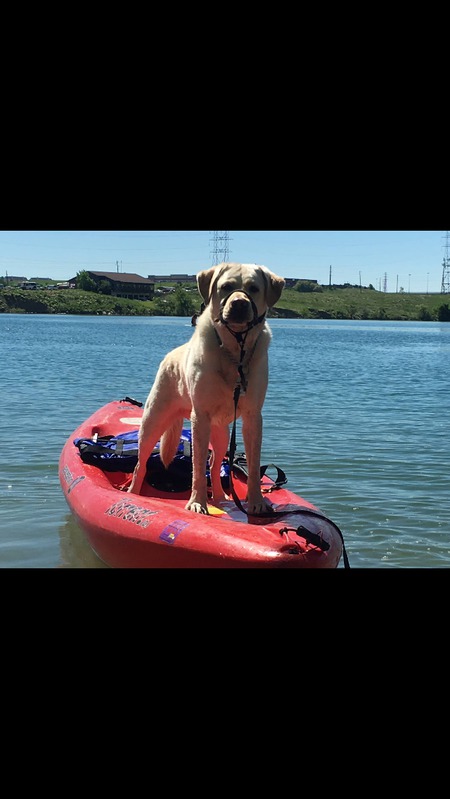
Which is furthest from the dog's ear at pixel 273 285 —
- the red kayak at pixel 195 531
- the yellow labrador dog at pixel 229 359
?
the red kayak at pixel 195 531

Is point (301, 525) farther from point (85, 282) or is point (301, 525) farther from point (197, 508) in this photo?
point (85, 282)

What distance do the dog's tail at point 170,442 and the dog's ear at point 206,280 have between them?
1.59 m

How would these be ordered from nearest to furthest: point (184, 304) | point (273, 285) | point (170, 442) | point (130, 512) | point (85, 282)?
point (273, 285)
point (130, 512)
point (170, 442)
point (184, 304)
point (85, 282)

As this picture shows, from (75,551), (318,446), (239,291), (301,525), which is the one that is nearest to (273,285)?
(239,291)

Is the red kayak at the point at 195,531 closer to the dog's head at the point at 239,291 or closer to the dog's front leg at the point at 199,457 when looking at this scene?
the dog's front leg at the point at 199,457

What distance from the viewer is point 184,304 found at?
274ft

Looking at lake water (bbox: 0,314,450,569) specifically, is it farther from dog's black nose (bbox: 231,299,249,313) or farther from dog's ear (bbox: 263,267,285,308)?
dog's black nose (bbox: 231,299,249,313)

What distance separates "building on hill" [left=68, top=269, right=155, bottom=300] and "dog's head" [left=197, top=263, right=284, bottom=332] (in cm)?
9461

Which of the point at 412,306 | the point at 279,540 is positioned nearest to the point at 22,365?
the point at 279,540

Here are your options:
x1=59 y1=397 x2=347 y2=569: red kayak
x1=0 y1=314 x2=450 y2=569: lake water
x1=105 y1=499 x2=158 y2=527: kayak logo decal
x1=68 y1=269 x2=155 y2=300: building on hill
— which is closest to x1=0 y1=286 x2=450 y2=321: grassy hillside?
x1=68 y1=269 x2=155 y2=300: building on hill

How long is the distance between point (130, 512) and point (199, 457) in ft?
2.16

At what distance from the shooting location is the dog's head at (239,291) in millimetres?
5223
